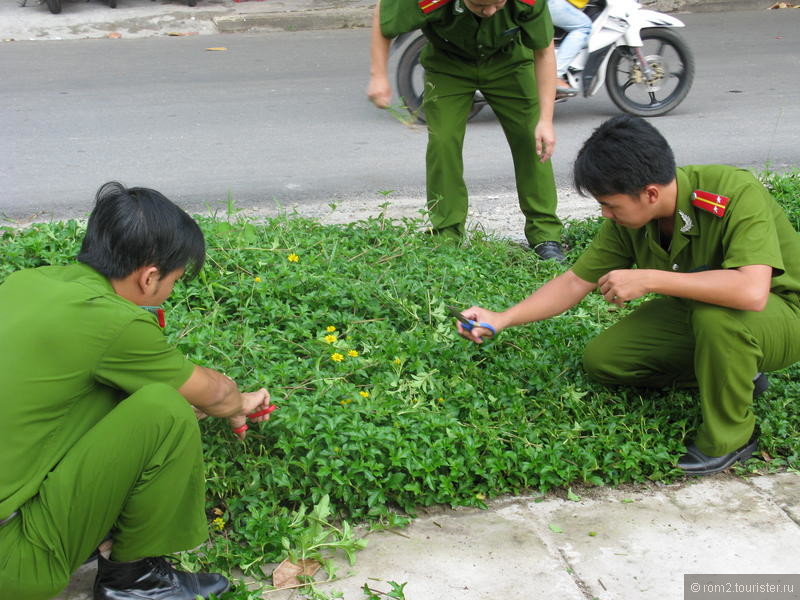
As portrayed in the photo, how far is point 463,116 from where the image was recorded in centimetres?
476

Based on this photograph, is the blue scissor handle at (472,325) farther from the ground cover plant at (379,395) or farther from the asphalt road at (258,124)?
the asphalt road at (258,124)

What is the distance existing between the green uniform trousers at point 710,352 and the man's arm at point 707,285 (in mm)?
77

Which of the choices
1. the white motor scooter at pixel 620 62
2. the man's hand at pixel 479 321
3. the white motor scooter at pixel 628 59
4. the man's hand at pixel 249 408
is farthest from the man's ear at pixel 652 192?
the white motor scooter at pixel 628 59

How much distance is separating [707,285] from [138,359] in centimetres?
176

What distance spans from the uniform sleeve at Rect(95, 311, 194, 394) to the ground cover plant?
0.62m

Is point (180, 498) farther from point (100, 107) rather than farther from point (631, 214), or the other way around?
point (100, 107)

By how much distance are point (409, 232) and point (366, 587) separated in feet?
8.23

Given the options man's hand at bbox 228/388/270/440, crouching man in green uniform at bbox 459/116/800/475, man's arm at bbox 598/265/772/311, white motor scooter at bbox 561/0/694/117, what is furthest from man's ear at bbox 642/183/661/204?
white motor scooter at bbox 561/0/694/117

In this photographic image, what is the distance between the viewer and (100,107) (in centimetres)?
783

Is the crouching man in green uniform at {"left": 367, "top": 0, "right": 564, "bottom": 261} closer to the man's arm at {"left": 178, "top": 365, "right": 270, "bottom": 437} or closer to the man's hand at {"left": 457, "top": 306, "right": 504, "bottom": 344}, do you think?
the man's hand at {"left": 457, "top": 306, "right": 504, "bottom": 344}

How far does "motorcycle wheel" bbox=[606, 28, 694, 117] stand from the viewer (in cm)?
752

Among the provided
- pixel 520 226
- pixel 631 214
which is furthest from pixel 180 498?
pixel 520 226

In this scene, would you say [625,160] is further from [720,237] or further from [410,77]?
[410,77]

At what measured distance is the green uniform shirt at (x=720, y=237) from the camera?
2959 millimetres
